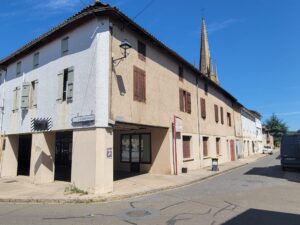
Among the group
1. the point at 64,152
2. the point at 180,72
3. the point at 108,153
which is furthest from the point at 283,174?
the point at 64,152

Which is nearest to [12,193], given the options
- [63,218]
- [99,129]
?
[99,129]

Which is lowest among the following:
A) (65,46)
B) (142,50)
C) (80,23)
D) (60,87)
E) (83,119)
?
(83,119)

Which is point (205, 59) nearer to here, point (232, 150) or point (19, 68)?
point (232, 150)

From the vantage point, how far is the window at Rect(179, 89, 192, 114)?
1972 cm

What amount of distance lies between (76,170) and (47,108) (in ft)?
14.1

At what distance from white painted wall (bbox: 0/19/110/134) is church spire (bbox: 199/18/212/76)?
41891 mm

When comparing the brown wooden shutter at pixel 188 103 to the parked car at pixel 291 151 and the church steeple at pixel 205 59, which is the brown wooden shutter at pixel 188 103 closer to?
the parked car at pixel 291 151

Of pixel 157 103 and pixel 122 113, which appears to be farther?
pixel 157 103

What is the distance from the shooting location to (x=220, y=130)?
93.1 feet

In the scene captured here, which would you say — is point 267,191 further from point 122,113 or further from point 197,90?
point 197,90

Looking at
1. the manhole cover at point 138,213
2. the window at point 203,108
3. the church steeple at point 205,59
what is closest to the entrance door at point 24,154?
the window at point 203,108

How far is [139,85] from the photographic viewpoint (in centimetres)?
1464

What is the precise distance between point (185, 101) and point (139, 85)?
6689 mm

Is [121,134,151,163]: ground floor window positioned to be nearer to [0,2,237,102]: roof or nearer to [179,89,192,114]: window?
[179,89,192,114]: window
